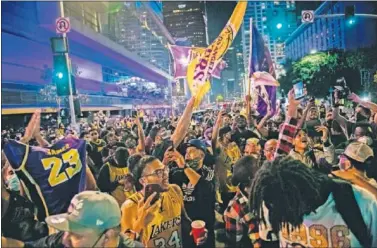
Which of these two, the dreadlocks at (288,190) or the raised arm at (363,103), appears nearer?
the dreadlocks at (288,190)

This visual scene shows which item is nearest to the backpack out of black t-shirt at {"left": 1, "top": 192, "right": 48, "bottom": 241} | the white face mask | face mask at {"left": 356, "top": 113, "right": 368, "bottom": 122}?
the white face mask

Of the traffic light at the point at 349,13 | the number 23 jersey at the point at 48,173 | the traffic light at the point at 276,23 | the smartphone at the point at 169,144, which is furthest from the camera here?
the traffic light at the point at 349,13

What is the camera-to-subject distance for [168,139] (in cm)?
360

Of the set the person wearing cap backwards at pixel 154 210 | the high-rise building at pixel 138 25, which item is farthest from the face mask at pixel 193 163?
the high-rise building at pixel 138 25

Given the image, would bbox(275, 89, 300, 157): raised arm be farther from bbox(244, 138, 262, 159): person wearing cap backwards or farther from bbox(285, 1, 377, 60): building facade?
bbox(285, 1, 377, 60): building facade

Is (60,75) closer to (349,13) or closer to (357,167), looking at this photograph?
(357,167)

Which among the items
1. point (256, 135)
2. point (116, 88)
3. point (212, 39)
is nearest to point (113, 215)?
point (256, 135)

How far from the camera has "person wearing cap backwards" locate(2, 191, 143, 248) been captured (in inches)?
80.5

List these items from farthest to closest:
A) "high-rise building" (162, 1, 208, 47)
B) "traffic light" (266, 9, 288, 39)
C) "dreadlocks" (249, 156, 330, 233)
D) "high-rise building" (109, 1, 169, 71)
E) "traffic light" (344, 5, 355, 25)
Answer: "high-rise building" (109, 1, 169, 71) < "traffic light" (344, 5, 355, 25) < "high-rise building" (162, 1, 208, 47) < "traffic light" (266, 9, 288, 39) < "dreadlocks" (249, 156, 330, 233)

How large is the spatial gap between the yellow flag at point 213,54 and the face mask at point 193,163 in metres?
0.76

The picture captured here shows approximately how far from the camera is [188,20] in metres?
4.61

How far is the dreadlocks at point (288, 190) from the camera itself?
2.35 meters

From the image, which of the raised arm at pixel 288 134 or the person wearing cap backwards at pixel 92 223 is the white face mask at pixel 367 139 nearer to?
the raised arm at pixel 288 134

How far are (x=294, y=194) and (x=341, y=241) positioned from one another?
1.30ft
